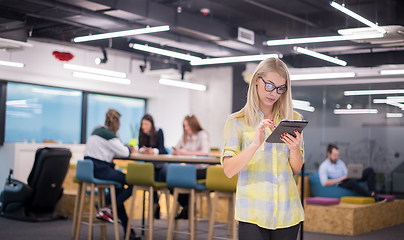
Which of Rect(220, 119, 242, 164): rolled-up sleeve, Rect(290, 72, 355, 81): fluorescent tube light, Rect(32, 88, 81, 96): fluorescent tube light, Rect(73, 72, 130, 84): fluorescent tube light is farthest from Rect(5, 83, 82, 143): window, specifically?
Rect(220, 119, 242, 164): rolled-up sleeve

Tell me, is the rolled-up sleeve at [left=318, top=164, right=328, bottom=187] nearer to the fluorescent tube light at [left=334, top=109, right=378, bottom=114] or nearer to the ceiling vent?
the fluorescent tube light at [left=334, top=109, right=378, bottom=114]

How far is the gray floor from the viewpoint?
18.7ft

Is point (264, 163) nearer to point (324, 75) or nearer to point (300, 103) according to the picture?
point (324, 75)

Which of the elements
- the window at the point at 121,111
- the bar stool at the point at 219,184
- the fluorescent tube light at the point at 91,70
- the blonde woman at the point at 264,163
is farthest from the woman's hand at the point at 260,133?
the window at the point at 121,111

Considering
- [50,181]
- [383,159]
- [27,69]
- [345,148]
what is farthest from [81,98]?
[383,159]

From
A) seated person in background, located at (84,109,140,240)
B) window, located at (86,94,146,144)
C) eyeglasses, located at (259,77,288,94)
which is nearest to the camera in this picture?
eyeglasses, located at (259,77,288,94)

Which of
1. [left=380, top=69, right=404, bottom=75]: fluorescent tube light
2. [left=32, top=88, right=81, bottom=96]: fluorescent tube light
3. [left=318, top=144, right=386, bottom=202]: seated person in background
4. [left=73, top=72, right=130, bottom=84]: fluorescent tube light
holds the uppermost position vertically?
[left=380, top=69, right=404, bottom=75]: fluorescent tube light

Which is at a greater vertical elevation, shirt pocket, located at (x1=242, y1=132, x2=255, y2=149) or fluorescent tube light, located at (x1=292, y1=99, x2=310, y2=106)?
fluorescent tube light, located at (x1=292, y1=99, x2=310, y2=106)

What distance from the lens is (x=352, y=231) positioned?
6.20 m

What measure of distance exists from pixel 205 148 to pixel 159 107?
6.66 m

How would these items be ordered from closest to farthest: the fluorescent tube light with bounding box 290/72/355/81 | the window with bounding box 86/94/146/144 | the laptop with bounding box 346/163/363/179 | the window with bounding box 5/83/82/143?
1. the laptop with bounding box 346/163/363/179
2. the fluorescent tube light with bounding box 290/72/355/81
3. the window with bounding box 5/83/82/143
4. the window with bounding box 86/94/146/144

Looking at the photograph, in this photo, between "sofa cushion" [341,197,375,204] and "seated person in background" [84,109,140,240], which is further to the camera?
"sofa cushion" [341,197,375,204]

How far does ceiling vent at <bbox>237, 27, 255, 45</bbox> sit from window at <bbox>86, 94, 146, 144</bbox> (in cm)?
394

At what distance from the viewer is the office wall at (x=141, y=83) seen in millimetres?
9383
